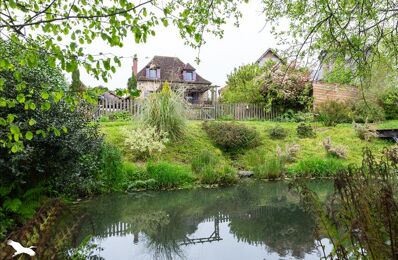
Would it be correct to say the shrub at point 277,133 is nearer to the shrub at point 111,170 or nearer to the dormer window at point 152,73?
the shrub at point 111,170

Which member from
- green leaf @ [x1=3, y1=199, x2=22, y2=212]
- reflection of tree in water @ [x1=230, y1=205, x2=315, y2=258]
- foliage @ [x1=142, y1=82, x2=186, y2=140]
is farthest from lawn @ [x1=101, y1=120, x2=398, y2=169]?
green leaf @ [x1=3, y1=199, x2=22, y2=212]

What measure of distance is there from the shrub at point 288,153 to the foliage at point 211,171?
2354 millimetres

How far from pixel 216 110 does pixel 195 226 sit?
11407 mm

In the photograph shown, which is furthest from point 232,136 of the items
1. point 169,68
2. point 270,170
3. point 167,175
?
point 169,68

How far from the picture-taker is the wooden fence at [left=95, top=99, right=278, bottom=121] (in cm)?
1367

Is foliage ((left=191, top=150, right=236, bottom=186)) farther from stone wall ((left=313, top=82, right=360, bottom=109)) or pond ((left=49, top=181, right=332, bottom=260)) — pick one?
stone wall ((left=313, top=82, right=360, bottom=109))

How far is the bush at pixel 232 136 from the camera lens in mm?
10875

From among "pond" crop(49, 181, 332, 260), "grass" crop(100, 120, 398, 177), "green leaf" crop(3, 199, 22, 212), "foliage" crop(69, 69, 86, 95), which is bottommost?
"pond" crop(49, 181, 332, 260)

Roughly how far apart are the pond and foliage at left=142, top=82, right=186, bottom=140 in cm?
316

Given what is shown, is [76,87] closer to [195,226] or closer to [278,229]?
[195,226]

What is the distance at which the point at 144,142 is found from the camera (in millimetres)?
8789

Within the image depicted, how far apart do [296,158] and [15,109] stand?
8490 mm

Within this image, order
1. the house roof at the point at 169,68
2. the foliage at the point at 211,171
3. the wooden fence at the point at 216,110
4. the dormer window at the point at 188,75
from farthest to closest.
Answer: the dormer window at the point at 188,75 → the house roof at the point at 169,68 → the wooden fence at the point at 216,110 → the foliage at the point at 211,171

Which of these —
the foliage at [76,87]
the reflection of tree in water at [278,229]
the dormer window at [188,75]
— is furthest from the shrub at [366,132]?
the dormer window at [188,75]
